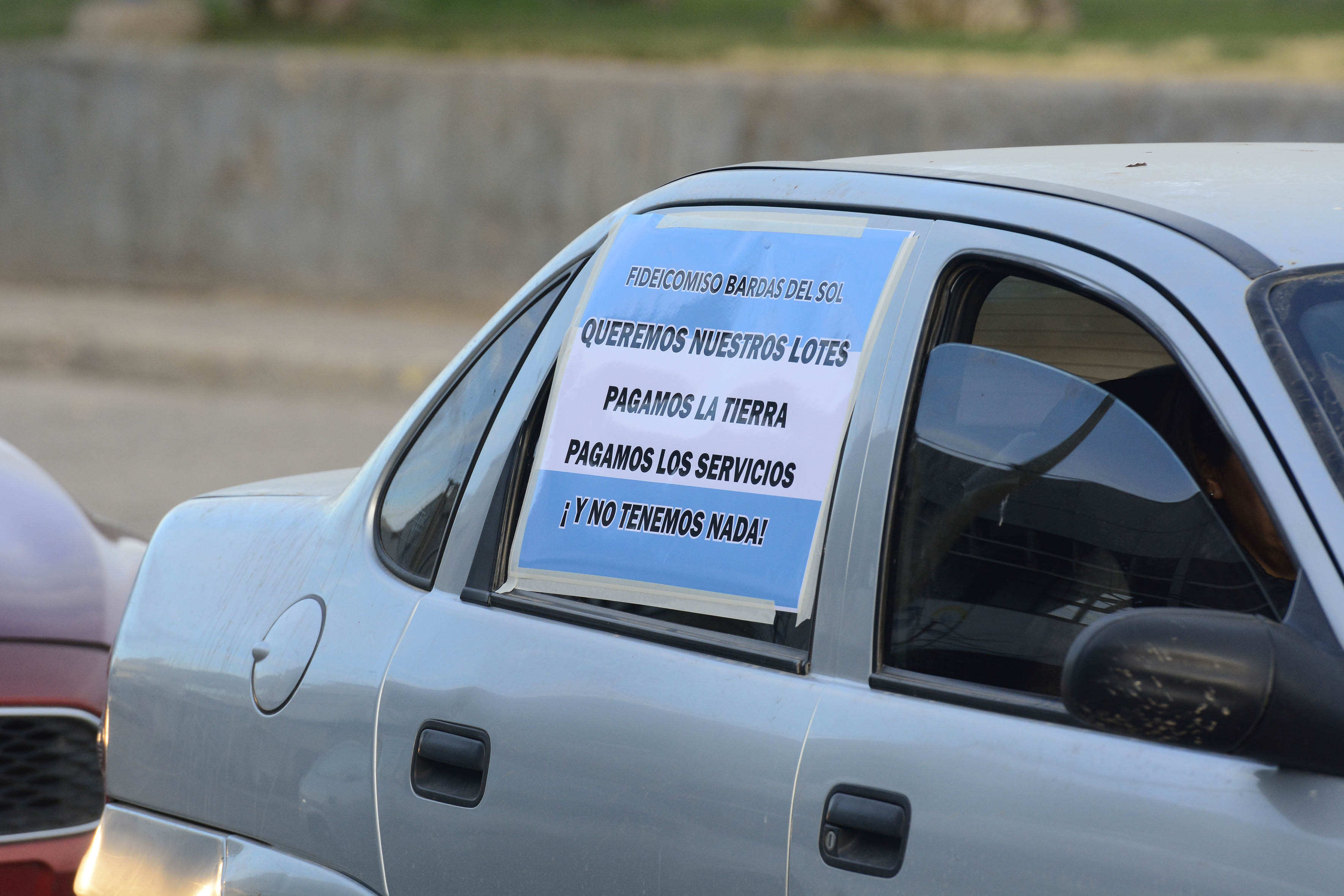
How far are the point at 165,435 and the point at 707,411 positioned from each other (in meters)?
8.14

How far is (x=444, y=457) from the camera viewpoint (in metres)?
2.68

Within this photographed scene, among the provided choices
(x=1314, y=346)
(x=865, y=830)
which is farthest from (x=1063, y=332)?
(x=865, y=830)

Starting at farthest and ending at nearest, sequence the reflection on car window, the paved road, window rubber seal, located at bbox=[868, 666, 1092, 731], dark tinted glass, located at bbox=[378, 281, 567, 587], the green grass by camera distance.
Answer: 1. the green grass
2. the paved road
3. dark tinted glass, located at bbox=[378, 281, 567, 587]
4. the reflection on car window
5. window rubber seal, located at bbox=[868, 666, 1092, 731]

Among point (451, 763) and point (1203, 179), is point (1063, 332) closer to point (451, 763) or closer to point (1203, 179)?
point (1203, 179)

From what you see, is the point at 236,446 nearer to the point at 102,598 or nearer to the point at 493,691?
the point at 102,598

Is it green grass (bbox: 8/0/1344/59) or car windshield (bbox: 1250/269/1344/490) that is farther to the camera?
green grass (bbox: 8/0/1344/59)

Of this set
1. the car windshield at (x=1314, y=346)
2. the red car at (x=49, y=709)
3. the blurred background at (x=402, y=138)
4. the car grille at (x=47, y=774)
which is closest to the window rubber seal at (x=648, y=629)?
the car windshield at (x=1314, y=346)

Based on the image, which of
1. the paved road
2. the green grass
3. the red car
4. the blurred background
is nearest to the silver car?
the red car

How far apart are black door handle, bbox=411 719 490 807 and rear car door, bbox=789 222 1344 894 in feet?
1.78

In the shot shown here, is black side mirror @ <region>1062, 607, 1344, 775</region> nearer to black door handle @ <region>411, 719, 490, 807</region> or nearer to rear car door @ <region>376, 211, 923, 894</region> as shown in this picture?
rear car door @ <region>376, 211, 923, 894</region>

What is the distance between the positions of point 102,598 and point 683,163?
996cm

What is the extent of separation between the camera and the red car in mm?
3473

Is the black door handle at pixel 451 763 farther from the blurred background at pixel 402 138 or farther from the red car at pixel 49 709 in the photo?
the blurred background at pixel 402 138

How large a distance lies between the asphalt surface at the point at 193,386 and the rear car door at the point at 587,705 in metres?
5.24
